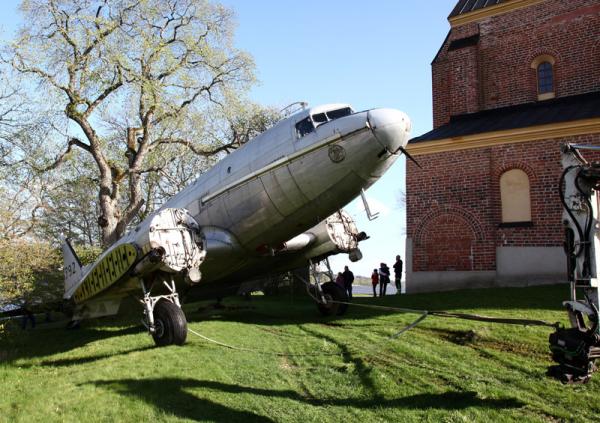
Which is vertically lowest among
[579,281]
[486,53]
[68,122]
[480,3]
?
[579,281]

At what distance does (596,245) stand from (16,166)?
65.0ft

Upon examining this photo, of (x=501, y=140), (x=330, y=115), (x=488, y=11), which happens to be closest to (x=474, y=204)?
(x=501, y=140)

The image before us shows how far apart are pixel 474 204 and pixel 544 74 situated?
23.1 ft

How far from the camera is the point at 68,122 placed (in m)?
19.8

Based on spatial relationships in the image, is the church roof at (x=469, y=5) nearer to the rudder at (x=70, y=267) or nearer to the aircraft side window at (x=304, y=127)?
the aircraft side window at (x=304, y=127)

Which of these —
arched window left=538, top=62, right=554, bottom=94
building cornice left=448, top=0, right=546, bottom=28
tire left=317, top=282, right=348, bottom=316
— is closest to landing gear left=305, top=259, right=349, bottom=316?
tire left=317, top=282, right=348, bottom=316

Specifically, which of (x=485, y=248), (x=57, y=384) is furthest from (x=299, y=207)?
(x=485, y=248)

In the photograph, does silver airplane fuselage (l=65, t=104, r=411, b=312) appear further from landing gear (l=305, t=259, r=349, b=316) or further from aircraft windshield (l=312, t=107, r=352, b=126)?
landing gear (l=305, t=259, r=349, b=316)

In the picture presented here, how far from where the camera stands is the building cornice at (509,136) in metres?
14.9

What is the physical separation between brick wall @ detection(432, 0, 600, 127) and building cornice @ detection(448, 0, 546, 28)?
0.17 meters

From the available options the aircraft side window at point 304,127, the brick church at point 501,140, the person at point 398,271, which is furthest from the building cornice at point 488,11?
the aircraft side window at point 304,127

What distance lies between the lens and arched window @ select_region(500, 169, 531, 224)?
16062 mm

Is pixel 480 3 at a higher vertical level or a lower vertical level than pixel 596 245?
higher

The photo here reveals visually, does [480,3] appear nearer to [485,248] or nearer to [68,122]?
[485,248]
